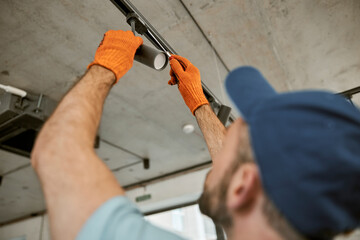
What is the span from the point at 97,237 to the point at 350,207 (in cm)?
51

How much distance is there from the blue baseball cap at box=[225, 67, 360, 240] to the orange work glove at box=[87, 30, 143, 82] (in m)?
0.48

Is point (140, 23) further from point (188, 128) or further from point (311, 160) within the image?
point (188, 128)

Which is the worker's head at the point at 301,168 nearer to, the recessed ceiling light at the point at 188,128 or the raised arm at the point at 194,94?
the raised arm at the point at 194,94

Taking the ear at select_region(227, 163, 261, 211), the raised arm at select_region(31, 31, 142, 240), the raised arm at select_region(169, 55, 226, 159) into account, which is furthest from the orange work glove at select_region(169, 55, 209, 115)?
the ear at select_region(227, 163, 261, 211)

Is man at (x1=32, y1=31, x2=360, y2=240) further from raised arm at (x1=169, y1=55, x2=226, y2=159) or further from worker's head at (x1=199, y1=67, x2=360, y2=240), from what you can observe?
raised arm at (x1=169, y1=55, x2=226, y2=159)

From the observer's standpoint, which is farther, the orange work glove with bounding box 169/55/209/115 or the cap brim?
the orange work glove with bounding box 169/55/209/115

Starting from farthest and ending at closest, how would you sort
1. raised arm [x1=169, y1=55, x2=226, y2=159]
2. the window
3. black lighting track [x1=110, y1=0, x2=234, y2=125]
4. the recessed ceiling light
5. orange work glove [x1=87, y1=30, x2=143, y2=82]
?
the window < the recessed ceiling light < raised arm [x1=169, y1=55, x2=226, y2=159] < black lighting track [x1=110, y1=0, x2=234, y2=125] < orange work glove [x1=87, y1=30, x2=143, y2=82]

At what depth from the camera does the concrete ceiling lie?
148 centimetres

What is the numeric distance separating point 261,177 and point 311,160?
0.10 metres

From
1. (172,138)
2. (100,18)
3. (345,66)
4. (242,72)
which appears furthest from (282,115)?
(172,138)

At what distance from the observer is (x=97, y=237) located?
44 cm

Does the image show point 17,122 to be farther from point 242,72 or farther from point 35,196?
point 35,196

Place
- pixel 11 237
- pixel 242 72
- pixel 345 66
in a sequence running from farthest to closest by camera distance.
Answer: pixel 11 237, pixel 345 66, pixel 242 72

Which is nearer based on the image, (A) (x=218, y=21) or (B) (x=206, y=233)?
(A) (x=218, y=21)
